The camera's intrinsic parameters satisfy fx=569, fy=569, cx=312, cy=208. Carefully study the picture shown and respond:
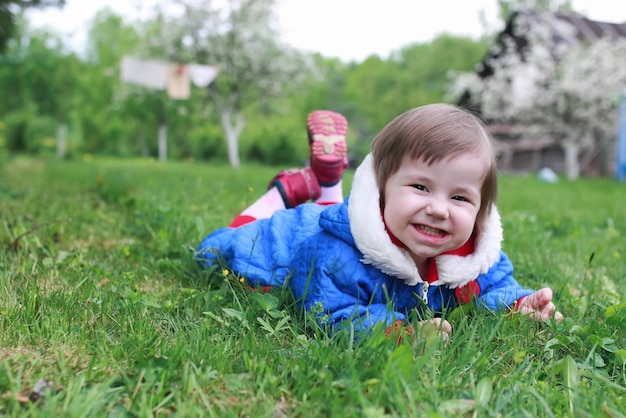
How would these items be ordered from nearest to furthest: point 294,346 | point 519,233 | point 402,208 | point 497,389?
point 497,389 → point 294,346 → point 402,208 → point 519,233

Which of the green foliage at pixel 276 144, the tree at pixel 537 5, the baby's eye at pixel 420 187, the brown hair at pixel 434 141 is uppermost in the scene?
the tree at pixel 537 5

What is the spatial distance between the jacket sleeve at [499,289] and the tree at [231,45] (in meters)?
16.5

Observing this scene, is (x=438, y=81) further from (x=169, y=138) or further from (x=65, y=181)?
(x=65, y=181)

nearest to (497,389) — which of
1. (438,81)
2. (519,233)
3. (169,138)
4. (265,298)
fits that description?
(265,298)

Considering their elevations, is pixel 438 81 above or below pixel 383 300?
above

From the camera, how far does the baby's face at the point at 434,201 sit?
1781 mm

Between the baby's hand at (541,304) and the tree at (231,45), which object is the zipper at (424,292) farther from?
the tree at (231,45)

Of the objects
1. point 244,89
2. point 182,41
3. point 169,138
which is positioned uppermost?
point 182,41

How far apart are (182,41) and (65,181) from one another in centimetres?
1184

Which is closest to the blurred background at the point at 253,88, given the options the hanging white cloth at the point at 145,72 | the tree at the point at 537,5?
the hanging white cloth at the point at 145,72

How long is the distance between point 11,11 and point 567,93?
14626 millimetres

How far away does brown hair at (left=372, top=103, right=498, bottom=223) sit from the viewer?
1782 millimetres

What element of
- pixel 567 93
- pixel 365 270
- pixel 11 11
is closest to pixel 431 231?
pixel 365 270

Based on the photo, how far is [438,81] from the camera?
3903 cm
